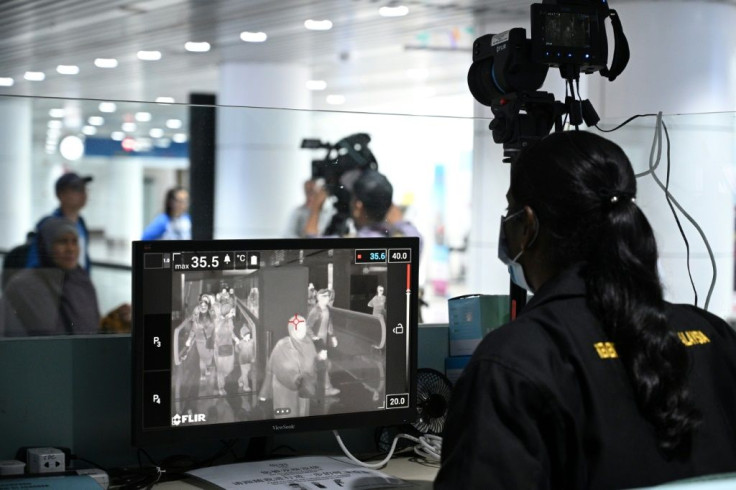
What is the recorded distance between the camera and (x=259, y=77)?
8320 millimetres

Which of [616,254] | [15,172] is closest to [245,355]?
[616,254]

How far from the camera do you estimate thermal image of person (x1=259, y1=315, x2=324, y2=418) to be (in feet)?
6.45

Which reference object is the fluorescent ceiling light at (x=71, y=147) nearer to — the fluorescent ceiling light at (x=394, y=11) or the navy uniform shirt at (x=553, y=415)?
the fluorescent ceiling light at (x=394, y=11)

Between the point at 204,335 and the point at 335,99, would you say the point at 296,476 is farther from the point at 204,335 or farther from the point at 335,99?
the point at 335,99

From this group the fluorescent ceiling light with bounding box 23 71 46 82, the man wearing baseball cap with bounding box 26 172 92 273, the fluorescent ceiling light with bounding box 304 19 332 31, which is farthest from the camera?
the fluorescent ceiling light with bounding box 23 71 46 82

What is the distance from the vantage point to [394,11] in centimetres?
765

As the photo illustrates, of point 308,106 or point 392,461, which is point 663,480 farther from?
point 308,106

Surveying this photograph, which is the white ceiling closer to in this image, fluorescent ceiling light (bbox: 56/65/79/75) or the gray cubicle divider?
fluorescent ceiling light (bbox: 56/65/79/75)

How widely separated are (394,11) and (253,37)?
127cm

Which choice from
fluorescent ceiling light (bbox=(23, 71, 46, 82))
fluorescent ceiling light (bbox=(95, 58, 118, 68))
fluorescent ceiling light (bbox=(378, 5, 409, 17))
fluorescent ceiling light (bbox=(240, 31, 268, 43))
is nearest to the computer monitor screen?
fluorescent ceiling light (bbox=(378, 5, 409, 17))

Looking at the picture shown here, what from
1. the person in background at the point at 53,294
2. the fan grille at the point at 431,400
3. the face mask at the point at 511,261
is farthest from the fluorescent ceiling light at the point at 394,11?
the face mask at the point at 511,261

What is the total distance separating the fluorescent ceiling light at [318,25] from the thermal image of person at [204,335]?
6.24 m

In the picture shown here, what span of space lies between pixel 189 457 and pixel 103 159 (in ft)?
15.9

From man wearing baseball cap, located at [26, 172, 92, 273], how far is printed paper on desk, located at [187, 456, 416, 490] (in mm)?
2186
